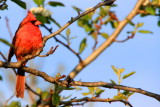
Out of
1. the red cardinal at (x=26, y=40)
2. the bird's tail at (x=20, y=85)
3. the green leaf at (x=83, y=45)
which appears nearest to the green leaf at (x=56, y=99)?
the red cardinal at (x=26, y=40)

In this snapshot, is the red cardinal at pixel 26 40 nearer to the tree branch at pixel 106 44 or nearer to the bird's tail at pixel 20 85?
the bird's tail at pixel 20 85

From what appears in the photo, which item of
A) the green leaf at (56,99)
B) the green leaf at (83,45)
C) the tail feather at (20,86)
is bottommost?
the green leaf at (56,99)

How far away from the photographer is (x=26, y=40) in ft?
13.0

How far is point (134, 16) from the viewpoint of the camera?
5953 millimetres

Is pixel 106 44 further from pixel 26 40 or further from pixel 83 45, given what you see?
pixel 26 40

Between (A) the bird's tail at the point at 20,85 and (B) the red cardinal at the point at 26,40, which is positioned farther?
(A) the bird's tail at the point at 20,85

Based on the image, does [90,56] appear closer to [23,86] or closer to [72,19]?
[23,86]

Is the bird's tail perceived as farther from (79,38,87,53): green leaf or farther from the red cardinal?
(79,38,87,53): green leaf

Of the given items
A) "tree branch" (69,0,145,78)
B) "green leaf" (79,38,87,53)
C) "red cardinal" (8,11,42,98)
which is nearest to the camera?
"red cardinal" (8,11,42,98)

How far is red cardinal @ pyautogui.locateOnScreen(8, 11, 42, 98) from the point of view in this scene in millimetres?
3945

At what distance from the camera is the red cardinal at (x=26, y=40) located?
3.95 m

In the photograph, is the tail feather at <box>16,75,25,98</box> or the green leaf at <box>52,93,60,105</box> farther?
the tail feather at <box>16,75,25,98</box>

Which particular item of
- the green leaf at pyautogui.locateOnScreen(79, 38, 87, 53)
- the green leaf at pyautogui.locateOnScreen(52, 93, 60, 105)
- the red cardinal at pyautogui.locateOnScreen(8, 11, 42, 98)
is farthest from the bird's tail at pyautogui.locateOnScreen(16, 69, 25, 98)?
the green leaf at pyautogui.locateOnScreen(52, 93, 60, 105)

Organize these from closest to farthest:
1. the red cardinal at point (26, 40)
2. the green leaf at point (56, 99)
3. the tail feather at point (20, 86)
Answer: the green leaf at point (56, 99), the red cardinal at point (26, 40), the tail feather at point (20, 86)
